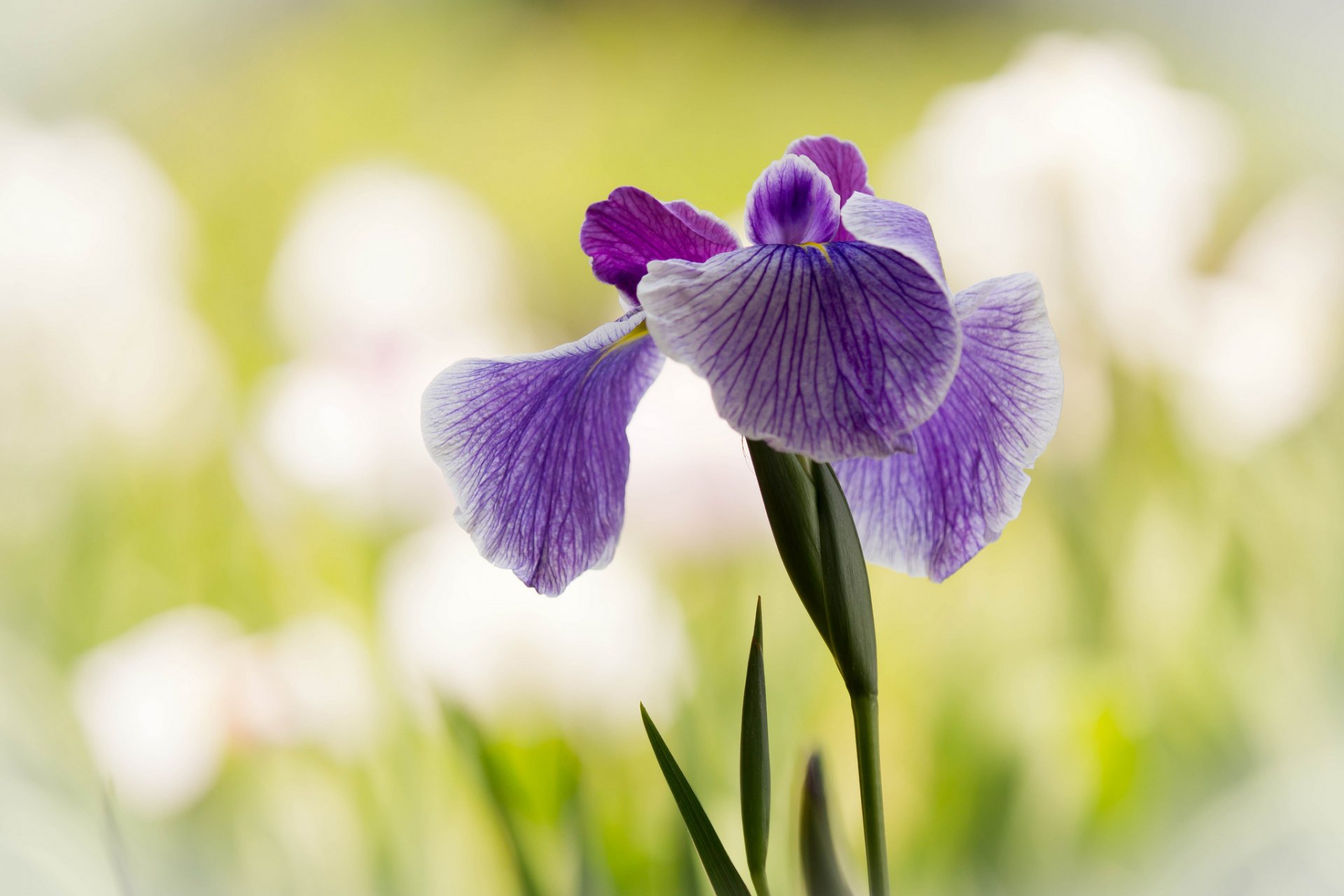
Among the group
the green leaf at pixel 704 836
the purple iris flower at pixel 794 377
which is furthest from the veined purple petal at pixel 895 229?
the green leaf at pixel 704 836

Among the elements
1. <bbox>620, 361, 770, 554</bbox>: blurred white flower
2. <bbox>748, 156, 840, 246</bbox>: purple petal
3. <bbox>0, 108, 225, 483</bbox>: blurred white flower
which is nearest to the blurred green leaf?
<bbox>620, 361, 770, 554</bbox>: blurred white flower

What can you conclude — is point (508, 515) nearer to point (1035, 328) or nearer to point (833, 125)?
point (1035, 328)

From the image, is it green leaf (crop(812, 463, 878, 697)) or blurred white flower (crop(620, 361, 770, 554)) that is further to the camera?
blurred white flower (crop(620, 361, 770, 554))

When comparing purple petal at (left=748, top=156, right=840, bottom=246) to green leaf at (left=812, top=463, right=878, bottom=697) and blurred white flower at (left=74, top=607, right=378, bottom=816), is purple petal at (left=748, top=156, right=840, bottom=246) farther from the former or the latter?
blurred white flower at (left=74, top=607, right=378, bottom=816)

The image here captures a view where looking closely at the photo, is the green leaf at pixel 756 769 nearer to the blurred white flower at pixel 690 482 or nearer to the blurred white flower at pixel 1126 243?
the blurred white flower at pixel 690 482

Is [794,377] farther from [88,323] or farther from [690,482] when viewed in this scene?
[88,323]

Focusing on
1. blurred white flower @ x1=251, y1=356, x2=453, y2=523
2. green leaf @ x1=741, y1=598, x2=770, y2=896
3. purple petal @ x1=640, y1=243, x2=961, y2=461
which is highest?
blurred white flower @ x1=251, y1=356, x2=453, y2=523
